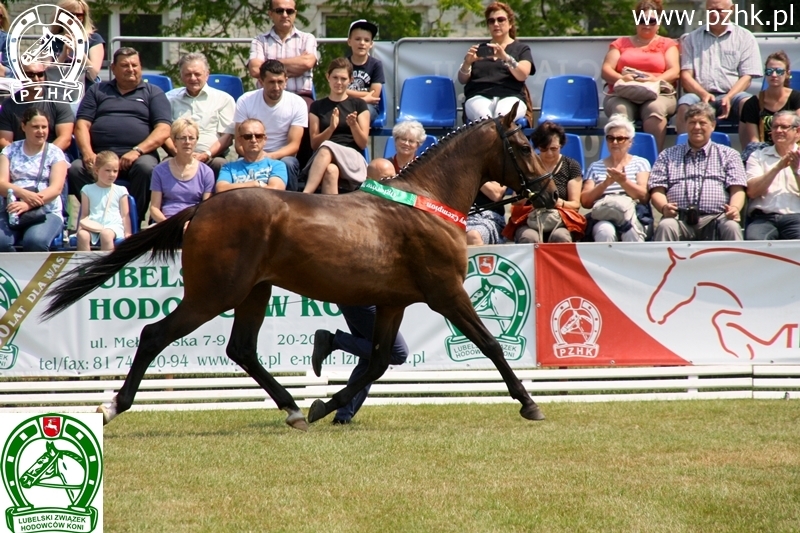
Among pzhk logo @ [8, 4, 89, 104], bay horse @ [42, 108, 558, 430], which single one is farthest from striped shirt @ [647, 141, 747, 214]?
pzhk logo @ [8, 4, 89, 104]

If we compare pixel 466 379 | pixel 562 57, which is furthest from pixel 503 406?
pixel 562 57

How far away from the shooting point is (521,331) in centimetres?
855

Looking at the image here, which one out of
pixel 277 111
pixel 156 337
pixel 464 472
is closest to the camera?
pixel 464 472

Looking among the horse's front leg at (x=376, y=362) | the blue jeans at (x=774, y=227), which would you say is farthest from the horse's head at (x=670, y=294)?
the horse's front leg at (x=376, y=362)

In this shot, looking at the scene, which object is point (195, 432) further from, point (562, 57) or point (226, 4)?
point (226, 4)

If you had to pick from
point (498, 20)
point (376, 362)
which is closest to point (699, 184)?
point (498, 20)

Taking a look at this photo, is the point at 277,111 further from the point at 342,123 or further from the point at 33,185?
the point at 33,185

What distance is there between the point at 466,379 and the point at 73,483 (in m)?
5.59

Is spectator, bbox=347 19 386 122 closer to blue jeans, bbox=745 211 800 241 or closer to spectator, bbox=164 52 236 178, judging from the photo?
spectator, bbox=164 52 236 178

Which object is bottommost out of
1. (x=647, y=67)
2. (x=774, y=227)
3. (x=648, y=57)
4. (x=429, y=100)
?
(x=774, y=227)

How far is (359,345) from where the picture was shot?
7559 millimetres

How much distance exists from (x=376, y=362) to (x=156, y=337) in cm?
156

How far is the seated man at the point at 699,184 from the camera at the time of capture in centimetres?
955

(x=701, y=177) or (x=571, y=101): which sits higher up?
(x=571, y=101)
